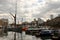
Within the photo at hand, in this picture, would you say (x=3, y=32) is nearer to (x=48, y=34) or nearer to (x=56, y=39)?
(x=48, y=34)

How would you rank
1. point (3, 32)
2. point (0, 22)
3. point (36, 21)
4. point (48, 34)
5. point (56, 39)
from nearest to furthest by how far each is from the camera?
point (56, 39), point (48, 34), point (3, 32), point (0, 22), point (36, 21)

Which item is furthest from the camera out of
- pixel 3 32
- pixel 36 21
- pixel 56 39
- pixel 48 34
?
pixel 36 21

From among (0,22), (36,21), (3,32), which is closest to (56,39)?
(3,32)

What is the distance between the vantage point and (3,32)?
8325 cm

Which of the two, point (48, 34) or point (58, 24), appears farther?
point (58, 24)

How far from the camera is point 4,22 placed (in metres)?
133

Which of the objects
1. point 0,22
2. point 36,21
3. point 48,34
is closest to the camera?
point 48,34

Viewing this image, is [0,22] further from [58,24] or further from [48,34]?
[48,34]

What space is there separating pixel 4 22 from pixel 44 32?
251ft

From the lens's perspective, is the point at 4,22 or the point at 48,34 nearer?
the point at 48,34

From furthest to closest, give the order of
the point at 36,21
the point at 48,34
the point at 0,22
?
the point at 36,21 < the point at 0,22 < the point at 48,34

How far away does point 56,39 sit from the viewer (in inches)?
1640

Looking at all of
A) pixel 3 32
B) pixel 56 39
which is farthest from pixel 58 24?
pixel 56 39

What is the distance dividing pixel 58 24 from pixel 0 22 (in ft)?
181
